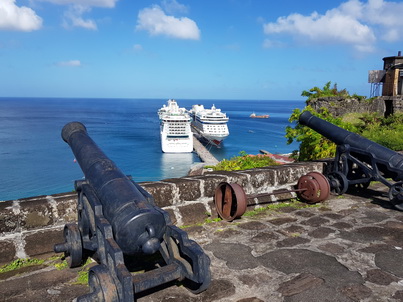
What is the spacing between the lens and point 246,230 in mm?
3625

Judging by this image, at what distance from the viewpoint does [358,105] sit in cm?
2294

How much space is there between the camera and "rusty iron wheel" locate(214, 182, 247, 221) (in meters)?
3.75

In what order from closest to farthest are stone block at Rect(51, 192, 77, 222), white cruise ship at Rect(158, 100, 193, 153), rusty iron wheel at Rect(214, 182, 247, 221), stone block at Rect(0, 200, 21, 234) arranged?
stone block at Rect(0, 200, 21, 234), stone block at Rect(51, 192, 77, 222), rusty iron wheel at Rect(214, 182, 247, 221), white cruise ship at Rect(158, 100, 193, 153)

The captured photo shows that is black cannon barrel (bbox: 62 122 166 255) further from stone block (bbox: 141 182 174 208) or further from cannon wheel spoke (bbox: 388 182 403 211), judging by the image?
cannon wheel spoke (bbox: 388 182 403 211)

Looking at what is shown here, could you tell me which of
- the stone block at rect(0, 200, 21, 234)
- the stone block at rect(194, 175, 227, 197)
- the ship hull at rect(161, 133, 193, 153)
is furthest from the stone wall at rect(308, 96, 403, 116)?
the ship hull at rect(161, 133, 193, 153)

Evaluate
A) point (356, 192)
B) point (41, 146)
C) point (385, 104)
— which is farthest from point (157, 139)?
point (356, 192)

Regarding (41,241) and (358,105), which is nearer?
(41,241)

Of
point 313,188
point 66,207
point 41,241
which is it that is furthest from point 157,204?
point 313,188

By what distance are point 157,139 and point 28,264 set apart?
65.3 m

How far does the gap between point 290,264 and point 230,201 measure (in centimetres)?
121

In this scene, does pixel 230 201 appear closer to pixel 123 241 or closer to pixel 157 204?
pixel 157 204

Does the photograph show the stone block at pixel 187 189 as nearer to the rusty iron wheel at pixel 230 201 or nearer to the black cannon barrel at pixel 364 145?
the rusty iron wheel at pixel 230 201

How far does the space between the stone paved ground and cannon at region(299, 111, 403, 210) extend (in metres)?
0.52

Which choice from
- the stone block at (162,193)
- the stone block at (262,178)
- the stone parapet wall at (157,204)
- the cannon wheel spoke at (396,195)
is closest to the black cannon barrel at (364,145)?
the cannon wheel spoke at (396,195)
